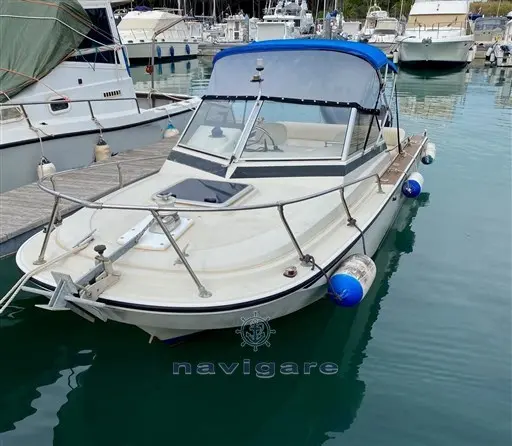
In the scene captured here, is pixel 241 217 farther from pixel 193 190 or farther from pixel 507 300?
pixel 507 300

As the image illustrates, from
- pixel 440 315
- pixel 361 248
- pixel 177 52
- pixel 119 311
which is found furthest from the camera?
pixel 177 52

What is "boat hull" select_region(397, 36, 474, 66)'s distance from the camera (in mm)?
25688

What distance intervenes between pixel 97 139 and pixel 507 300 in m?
6.79

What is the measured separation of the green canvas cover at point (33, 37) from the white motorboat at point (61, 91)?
0.05ft

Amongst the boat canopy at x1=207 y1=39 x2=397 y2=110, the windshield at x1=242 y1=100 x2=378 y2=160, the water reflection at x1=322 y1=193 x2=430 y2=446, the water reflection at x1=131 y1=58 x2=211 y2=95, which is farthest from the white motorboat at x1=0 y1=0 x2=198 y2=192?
the water reflection at x1=131 y1=58 x2=211 y2=95

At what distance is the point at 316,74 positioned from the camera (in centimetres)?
571

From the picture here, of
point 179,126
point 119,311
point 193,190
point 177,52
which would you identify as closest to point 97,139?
point 179,126

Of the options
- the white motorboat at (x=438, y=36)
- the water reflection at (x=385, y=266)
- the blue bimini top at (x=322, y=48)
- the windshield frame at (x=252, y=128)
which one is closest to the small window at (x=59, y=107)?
the blue bimini top at (x=322, y=48)

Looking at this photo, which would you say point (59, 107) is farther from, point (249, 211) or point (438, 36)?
point (438, 36)

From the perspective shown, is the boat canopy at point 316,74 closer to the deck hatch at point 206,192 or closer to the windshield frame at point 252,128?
the windshield frame at point 252,128

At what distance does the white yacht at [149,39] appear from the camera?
29.8 m

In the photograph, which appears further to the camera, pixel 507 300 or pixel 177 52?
pixel 177 52

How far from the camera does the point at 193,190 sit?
4809 millimetres

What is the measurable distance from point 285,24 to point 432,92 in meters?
12.8
